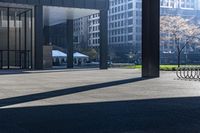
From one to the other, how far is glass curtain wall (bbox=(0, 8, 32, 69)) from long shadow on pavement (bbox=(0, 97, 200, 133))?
116ft

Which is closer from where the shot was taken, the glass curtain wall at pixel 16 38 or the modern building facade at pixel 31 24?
the modern building facade at pixel 31 24

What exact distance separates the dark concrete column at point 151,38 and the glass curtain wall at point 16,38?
858 inches

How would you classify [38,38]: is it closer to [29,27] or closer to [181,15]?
[29,27]

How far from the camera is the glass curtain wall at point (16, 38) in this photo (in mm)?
45400

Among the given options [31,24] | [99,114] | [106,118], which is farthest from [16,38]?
[106,118]

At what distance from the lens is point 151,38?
87.4 feet

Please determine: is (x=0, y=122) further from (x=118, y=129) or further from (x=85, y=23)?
(x=85, y=23)

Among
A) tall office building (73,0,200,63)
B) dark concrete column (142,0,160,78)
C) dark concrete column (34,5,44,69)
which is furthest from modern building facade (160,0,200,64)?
dark concrete column (142,0,160,78)

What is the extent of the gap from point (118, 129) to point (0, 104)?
5169mm

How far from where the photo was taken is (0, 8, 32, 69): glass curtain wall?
45400 mm

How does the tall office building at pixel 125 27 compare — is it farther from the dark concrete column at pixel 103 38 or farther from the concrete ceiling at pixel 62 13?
the dark concrete column at pixel 103 38

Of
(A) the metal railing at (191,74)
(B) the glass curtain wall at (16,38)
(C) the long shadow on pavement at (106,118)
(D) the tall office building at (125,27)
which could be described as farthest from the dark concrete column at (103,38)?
→ (D) the tall office building at (125,27)

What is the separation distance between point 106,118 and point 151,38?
18316 mm

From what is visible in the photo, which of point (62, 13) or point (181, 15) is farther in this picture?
point (181, 15)
